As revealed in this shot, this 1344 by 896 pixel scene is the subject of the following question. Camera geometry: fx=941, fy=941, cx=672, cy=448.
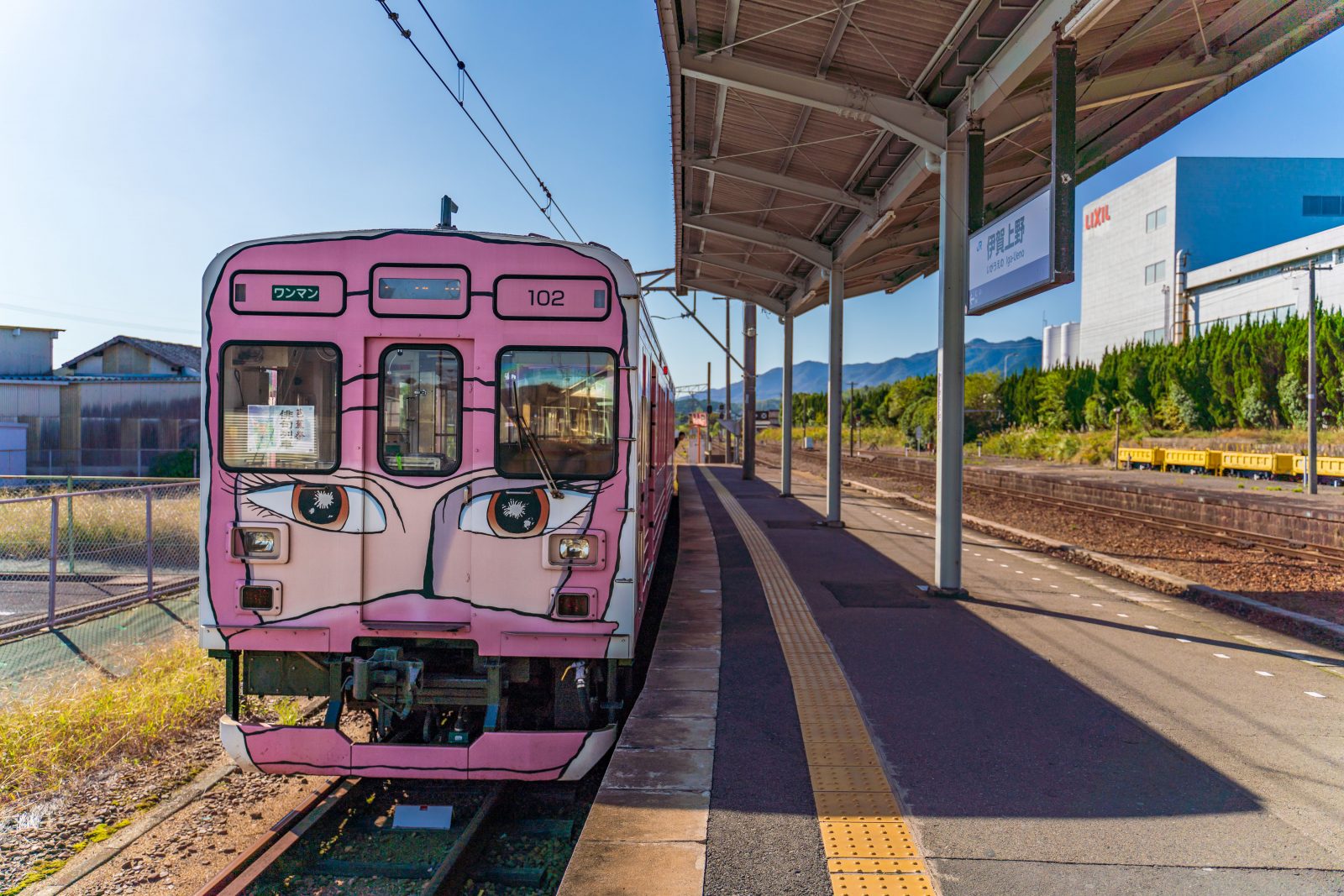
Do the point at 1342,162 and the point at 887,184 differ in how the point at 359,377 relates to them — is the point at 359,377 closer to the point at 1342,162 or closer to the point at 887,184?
the point at 887,184

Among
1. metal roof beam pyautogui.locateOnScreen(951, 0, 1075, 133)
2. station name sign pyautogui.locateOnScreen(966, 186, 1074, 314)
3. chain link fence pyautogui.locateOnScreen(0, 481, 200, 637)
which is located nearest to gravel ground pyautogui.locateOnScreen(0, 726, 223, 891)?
chain link fence pyautogui.locateOnScreen(0, 481, 200, 637)

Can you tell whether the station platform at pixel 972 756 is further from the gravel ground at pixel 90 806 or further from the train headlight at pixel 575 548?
the gravel ground at pixel 90 806

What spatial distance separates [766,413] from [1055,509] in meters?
14.8

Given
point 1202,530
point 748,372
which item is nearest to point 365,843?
point 1202,530

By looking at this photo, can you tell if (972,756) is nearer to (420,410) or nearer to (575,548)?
(575,548)

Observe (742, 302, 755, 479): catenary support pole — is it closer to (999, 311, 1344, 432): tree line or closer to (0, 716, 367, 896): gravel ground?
(0, 716, 367, 896): gravel ground

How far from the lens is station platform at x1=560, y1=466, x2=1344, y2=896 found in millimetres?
3932

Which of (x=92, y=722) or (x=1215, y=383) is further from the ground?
(x=1215, y=383)

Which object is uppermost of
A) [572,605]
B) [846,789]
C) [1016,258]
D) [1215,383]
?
[1215,383]

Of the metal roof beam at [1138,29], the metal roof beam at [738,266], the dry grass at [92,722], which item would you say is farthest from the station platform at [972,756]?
the metal roof beam at [738,266]

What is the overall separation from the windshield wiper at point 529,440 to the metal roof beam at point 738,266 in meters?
12.5

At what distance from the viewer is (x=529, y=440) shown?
512 centimetres

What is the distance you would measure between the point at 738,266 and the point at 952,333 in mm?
8592

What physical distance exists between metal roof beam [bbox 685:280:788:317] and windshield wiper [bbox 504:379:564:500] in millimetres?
15789
